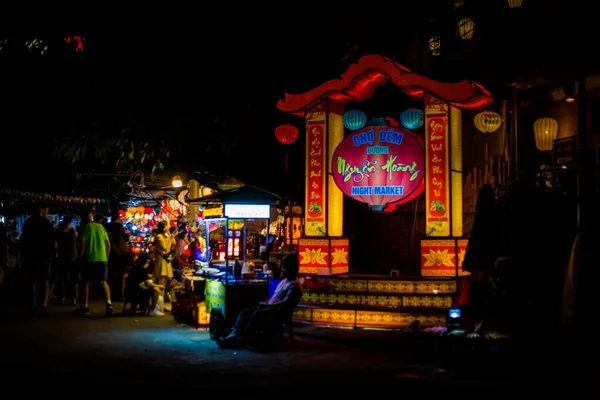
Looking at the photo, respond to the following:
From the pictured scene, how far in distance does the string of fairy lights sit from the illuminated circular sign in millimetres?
6668

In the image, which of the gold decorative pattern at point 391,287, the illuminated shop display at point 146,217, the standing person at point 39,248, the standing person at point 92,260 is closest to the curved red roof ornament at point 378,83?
the gold decorative pattern at point 391,287

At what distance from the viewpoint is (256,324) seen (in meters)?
11.2

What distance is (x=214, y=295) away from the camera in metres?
13.1

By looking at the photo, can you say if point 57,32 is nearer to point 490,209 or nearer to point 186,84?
point 186,84

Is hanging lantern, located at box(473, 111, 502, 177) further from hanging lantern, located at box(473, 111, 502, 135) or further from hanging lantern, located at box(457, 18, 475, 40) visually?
hanging lantern, located at box(457, 18, 475, 40)

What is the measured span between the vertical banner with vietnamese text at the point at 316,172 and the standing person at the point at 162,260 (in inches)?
132

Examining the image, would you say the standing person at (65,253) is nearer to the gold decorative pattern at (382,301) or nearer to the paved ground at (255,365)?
the paved ground at (255,365)

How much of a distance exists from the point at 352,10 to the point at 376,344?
23.7ft

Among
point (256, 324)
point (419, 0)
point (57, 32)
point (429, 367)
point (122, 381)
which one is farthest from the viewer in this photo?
point (57, 32)

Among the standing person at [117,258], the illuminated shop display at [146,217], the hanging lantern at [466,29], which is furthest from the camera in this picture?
the illuminated shop display at [146,217]

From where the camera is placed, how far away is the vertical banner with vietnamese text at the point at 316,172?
14961 mm

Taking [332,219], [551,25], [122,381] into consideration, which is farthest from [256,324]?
[551,25]

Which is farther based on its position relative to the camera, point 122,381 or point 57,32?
point 57,32

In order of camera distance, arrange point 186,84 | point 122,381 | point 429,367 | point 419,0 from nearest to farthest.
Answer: point 122,381 < point 429,367 < point 419,0 < point 186,84
